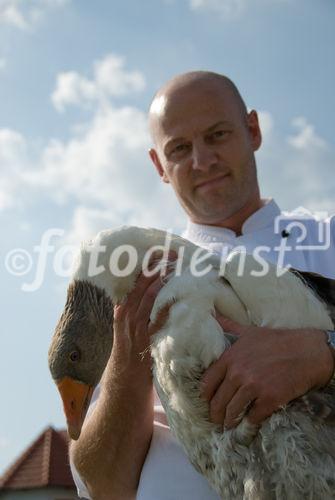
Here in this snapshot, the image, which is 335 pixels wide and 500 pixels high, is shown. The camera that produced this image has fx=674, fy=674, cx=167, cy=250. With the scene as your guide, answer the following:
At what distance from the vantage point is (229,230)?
17.8 feet

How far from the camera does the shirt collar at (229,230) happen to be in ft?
17.6

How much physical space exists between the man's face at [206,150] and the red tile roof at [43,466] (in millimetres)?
15478

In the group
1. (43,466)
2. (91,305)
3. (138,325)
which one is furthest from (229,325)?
(43,466)

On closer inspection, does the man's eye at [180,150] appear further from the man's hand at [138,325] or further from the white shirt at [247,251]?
the man's hand at [138,325]

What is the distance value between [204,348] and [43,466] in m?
18.1

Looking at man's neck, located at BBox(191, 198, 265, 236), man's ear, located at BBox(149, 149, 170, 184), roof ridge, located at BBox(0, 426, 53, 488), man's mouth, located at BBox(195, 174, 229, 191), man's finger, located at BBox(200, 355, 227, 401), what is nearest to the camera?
man's finger, located at BBox(200, 355, 227, 401)

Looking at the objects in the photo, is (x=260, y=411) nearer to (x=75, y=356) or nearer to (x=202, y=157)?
(x=75, y=356)

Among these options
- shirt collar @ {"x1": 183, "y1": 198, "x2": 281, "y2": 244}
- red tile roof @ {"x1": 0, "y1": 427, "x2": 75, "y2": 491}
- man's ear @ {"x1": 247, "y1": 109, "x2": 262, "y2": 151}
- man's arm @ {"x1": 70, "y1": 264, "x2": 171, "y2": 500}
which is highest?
man's ear @ {"x1": 247, "y1": 109, "x2": 262, "y2": 151}

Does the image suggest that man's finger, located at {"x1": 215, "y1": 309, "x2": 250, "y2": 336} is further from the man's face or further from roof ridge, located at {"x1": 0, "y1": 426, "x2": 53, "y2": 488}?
roof ridge, located at {"x1": 0, "y1": 426, "x2": 53, "y2": 488}

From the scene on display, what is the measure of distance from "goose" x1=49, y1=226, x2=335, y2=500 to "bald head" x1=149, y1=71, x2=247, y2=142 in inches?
72.8

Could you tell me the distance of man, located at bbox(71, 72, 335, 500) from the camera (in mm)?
3221

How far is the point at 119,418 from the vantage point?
4145 millimetres

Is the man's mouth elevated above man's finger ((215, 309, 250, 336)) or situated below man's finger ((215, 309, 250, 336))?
above

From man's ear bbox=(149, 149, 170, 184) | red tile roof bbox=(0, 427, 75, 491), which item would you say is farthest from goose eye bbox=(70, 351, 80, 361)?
red tile roof bbox=(0, 427, 75, 491)
